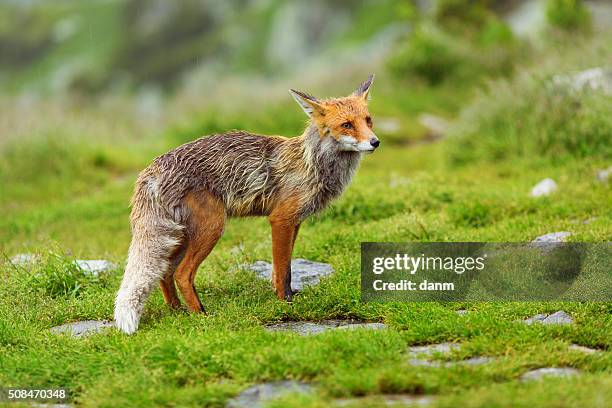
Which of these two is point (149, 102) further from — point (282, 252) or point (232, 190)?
point (282, 252)

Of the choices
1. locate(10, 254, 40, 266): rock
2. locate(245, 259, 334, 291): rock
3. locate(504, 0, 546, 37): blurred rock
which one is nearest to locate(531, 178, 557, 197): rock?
locate(245, 259, 334, 291): rock

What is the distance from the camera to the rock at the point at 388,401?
4.63 meters

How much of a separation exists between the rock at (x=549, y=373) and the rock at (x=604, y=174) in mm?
5575

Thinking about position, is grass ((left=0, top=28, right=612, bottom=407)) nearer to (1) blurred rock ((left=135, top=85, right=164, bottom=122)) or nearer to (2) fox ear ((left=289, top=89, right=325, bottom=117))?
(2) fox ear ((left=289, top=89, right=325, bottom=117))

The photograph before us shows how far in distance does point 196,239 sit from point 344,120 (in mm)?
1660

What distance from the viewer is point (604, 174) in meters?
10.4

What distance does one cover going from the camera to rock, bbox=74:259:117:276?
781 cm

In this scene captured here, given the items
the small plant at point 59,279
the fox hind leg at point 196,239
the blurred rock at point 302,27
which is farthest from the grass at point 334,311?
the blurred rock at point 302,27

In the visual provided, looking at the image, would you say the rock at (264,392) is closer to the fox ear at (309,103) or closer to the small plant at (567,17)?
the fox ear at (309,103)

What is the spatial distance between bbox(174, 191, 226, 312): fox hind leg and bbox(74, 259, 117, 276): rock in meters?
1.51

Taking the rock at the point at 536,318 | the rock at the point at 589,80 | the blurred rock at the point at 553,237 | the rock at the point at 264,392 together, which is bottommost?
the rock at the point at 264,392

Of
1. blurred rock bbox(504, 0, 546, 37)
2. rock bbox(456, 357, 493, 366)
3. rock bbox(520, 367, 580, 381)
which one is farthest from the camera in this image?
blurred rock bbox(504, 0, 546, 37)

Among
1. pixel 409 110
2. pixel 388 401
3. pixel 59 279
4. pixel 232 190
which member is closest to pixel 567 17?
pixel 409 110

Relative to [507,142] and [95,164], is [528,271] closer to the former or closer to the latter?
[507,142]
